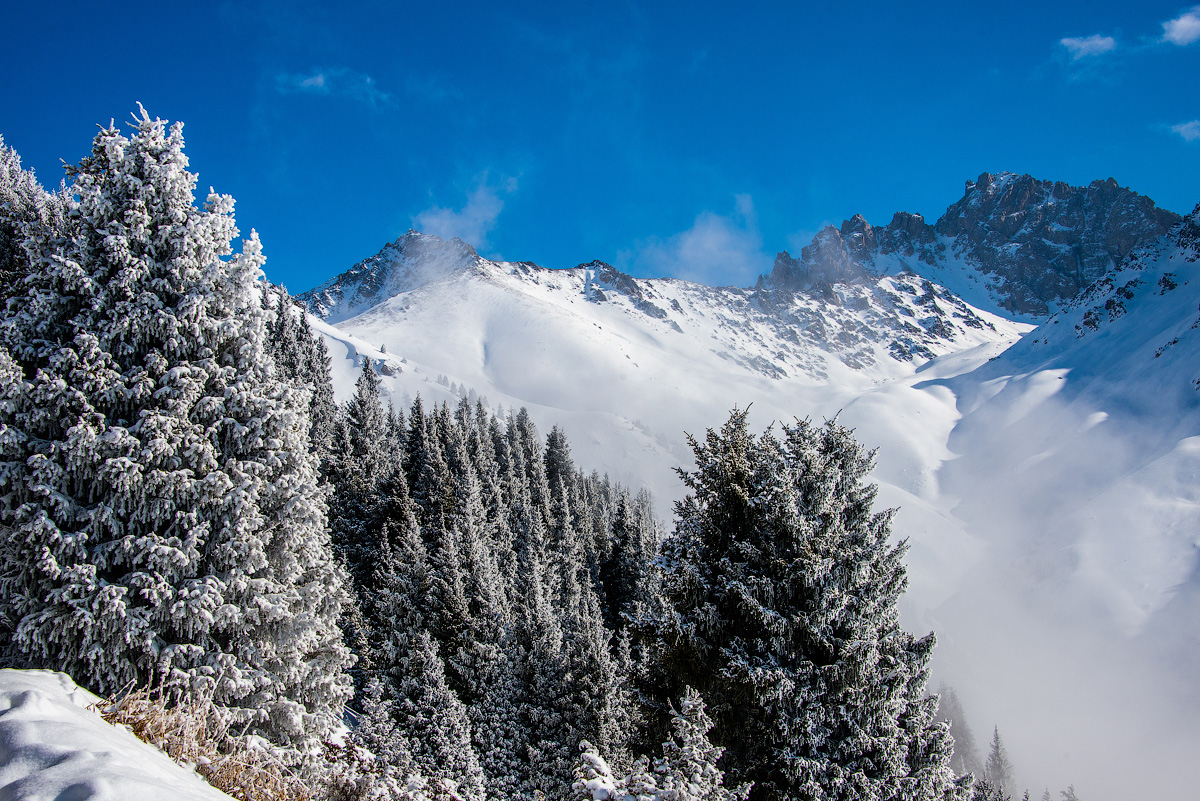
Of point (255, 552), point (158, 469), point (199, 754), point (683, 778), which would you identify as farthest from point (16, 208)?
point (683, 778)

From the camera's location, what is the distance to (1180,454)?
4707 inches

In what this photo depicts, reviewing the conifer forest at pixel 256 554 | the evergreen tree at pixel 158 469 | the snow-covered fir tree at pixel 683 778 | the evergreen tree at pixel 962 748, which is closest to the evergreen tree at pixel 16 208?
the evergreen tree at pixel 158 469

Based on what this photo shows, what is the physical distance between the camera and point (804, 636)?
10.6 meters

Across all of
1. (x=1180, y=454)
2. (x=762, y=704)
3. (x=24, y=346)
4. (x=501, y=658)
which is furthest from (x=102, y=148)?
(x=1180, y=454)

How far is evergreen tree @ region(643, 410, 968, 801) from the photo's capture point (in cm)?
995

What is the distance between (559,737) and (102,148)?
20630mm

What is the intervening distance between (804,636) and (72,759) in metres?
10.1

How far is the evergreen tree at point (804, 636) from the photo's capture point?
9.95m

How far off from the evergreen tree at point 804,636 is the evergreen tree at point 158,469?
6756 mm

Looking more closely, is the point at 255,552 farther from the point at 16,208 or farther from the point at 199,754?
the point at 16,208

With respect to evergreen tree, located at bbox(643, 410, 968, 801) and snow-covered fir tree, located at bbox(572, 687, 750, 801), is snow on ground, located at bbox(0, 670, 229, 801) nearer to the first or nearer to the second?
snow-covered fir tree, located at bbox(572, 687, 750, 801)

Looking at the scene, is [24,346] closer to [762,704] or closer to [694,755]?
[694,755]

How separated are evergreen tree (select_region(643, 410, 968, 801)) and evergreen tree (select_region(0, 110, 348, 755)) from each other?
22.2 ft

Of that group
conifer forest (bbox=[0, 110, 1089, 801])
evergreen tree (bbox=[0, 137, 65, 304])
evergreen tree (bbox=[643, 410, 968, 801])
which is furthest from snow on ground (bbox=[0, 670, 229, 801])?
evergreen tree (bbox=[0, 137, 65, 304])
